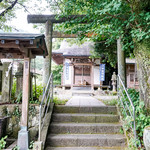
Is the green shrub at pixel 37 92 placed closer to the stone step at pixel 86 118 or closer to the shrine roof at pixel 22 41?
the stone step at pixel 86 118

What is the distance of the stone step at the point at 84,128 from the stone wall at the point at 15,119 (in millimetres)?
606

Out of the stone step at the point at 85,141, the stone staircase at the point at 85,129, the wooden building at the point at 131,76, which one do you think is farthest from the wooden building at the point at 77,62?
the stone step at the point at 85,141

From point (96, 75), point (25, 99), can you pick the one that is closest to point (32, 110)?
point (25, 99)

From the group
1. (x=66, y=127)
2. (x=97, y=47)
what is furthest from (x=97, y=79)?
(x=66, y=127)

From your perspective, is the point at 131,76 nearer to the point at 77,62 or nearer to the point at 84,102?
the point at 77,62

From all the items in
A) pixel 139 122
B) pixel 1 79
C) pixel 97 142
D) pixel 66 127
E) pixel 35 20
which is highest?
pixel 35 20

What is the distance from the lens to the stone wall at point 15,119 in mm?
3895

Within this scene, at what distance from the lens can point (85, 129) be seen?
145 inches

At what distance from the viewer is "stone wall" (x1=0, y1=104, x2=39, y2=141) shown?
389 cm

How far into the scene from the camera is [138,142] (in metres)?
2.73

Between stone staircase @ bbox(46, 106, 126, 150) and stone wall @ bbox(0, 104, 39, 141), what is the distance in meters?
0.57

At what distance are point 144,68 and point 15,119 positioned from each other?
390cm

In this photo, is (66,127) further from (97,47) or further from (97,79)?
(97,79)

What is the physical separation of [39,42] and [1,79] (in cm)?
221
